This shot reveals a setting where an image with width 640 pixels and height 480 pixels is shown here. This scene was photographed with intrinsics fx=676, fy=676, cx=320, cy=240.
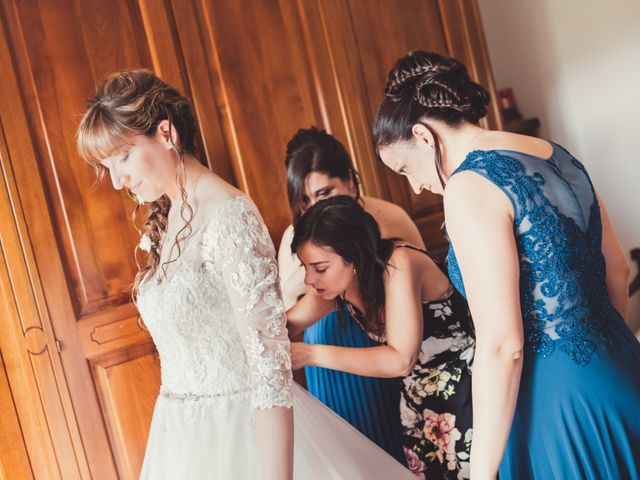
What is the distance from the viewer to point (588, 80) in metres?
3.64

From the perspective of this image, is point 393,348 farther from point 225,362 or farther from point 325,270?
point 225,362

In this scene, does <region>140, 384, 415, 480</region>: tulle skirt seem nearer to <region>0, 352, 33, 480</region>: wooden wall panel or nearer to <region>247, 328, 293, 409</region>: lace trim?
<region>247, 328, 293, 409</region>: lace trim

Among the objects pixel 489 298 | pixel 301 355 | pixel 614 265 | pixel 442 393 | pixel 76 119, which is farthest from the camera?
pixel 76 119

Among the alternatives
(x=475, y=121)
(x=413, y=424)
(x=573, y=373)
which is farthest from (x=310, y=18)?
(x=573, y=373)

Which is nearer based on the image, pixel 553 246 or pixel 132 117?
pixel 553 246

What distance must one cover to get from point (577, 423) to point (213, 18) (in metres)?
1.68

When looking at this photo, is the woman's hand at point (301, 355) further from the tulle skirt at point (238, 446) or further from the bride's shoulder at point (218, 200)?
the bride's shoulder at point (218, 200)

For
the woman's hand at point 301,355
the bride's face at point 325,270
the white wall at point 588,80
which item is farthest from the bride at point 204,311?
the white wall at point 588,80

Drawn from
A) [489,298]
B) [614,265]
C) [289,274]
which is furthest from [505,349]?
[289,274]

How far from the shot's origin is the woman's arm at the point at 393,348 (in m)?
1.64

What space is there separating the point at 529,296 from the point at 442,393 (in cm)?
64

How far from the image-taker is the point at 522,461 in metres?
1.25

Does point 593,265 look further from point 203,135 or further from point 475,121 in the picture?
point 203,135

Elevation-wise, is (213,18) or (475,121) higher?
(213,18)
